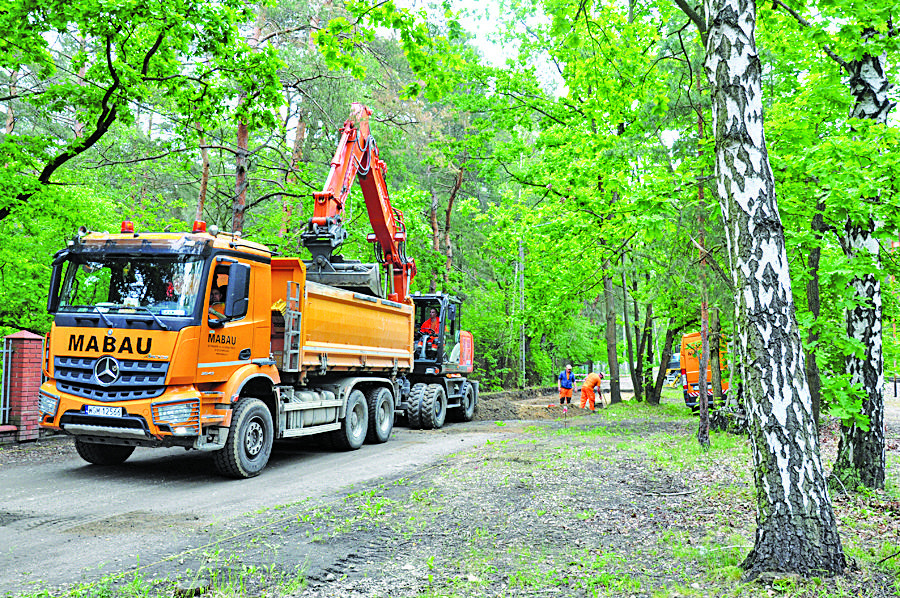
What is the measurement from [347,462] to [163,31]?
24.8 feet

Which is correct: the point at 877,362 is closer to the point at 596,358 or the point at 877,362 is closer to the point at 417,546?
the point at 417,546

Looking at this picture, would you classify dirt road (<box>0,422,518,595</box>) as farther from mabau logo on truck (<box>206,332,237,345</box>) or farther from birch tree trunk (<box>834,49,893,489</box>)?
birch tree trunk (<box>834,49,893,489</box>)

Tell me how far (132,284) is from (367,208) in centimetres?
658

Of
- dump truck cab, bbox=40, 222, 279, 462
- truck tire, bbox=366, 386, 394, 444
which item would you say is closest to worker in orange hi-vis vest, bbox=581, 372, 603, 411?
truck tire, bbox=366, 386, 394, 444

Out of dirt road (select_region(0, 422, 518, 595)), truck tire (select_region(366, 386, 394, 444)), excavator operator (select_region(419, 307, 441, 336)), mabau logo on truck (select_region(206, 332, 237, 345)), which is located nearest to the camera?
dirt road (select_region(0, 422, 518, 595))

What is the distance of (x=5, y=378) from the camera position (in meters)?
10.7

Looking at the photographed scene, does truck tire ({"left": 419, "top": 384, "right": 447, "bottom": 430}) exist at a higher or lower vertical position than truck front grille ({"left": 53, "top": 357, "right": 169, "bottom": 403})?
lower

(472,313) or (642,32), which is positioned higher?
(642,32)

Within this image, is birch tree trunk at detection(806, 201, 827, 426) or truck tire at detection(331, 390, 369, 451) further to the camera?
truck tire at detection(331, 390, 369, 451)

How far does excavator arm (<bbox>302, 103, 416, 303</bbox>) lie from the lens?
11625mm

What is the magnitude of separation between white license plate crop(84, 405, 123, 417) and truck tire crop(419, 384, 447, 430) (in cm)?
892

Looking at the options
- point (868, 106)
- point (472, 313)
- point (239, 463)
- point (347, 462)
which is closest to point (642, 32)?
point (868, 106)

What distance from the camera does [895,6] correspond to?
673 centimetres

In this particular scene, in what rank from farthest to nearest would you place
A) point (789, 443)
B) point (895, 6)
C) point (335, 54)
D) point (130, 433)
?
point (335, 54)
point (130, 433)
point (895, 6)
point (789, 443)
